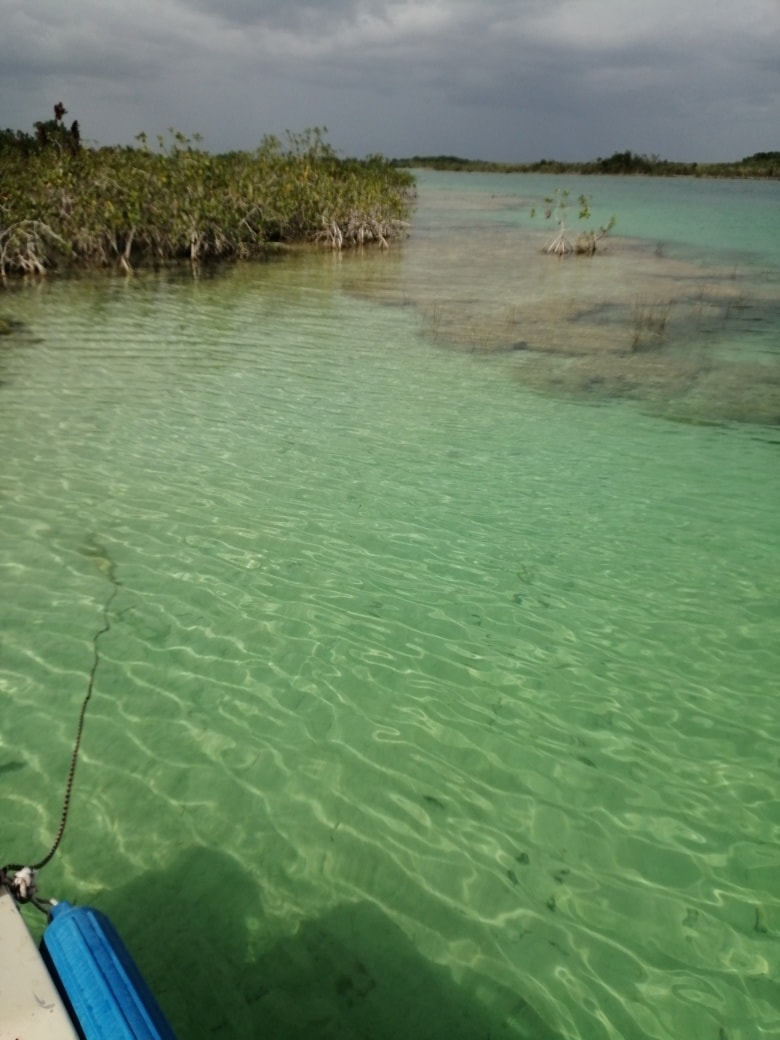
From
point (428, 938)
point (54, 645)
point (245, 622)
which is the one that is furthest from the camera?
point (245, 622)

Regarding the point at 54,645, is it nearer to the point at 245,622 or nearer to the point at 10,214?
the point at 245,622

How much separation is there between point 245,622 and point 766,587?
146 inches

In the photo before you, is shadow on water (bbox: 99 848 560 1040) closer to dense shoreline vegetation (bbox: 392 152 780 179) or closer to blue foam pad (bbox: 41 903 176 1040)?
blue foam pad (bbox: 41 903 176 1040)

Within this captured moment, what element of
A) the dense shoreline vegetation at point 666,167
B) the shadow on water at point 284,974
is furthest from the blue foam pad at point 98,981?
the dense shoreline vegetation at point 666,167

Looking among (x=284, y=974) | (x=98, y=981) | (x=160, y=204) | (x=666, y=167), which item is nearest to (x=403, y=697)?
(x=284, y=974)

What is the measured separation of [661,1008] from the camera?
104 inches

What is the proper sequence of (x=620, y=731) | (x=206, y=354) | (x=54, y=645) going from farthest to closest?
(x=206, y=354) < (x=54, y=645) < (x=620, y=731)

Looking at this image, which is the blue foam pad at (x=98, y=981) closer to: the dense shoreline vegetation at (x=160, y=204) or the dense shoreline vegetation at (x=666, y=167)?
the dense shoreline vegetation at (x=160, y=204)

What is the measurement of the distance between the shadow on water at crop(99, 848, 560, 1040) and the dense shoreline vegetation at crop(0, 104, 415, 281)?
659 inches

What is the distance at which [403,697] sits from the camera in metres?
4.14

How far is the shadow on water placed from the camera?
2564mm

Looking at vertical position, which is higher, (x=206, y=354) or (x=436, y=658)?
(x=206, y=354)

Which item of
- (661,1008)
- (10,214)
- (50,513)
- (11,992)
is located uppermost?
(10,214)

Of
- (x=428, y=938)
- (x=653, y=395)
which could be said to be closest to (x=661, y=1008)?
(x=428, y=938)
